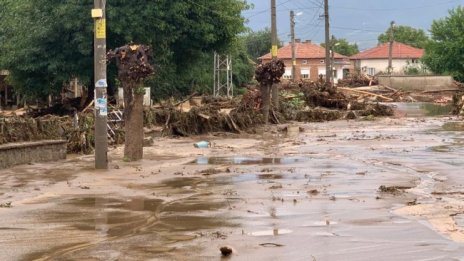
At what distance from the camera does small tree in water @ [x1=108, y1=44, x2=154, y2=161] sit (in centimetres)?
1527

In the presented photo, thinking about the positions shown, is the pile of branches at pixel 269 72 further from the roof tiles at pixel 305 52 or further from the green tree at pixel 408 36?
the green tree at pixel 408 36

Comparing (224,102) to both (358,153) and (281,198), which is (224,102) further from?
(281,198)

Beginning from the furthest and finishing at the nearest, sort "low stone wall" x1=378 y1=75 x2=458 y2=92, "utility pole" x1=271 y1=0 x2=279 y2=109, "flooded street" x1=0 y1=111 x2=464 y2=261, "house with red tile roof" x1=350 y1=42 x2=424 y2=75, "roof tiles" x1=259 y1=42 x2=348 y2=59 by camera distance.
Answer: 1. "house with red tile roof" x1=350 y1=42 x2=424 y2=75
2. "roof tiles" x1=259 y1=42 x2=348 y2=59
3. "low stone wall" x1=378 y1=75 x2=458 y2=92
4. "utility pole" x1=271 y1=0 x2=279 y2=109
5. "flooded street" x1=0 y1=111 x2=464 y2=261

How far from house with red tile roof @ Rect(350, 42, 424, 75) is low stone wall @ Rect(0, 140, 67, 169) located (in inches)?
4442

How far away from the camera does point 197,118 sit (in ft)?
79.0

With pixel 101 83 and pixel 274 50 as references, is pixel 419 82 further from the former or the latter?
pixel 101 83

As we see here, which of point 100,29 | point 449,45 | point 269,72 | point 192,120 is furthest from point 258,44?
point 100,29

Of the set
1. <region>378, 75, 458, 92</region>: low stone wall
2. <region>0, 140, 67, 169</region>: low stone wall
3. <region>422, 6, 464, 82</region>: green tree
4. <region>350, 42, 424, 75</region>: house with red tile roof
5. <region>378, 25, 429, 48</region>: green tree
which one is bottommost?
<region>0, 140, 67, 169</region>: low stone wall

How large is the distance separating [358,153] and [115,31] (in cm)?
1435

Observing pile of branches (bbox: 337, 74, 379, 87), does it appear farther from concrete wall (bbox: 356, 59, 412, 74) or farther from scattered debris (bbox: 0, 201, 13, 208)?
scattered debris (bbox: 0, 201, 13, 208)

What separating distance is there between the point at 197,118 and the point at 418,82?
1857 inches

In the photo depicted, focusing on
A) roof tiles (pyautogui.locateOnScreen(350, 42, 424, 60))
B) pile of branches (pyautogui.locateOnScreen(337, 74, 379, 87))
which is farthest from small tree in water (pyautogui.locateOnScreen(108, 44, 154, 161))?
roof tiles (pyautogui.locateOnScreen(350, 42, 424, 60))

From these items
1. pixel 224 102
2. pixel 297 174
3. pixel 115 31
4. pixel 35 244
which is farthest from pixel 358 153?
pixel 224 102

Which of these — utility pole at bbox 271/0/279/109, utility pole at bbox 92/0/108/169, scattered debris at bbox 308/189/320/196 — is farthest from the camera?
utility pole at bbox 271/0/279/109
